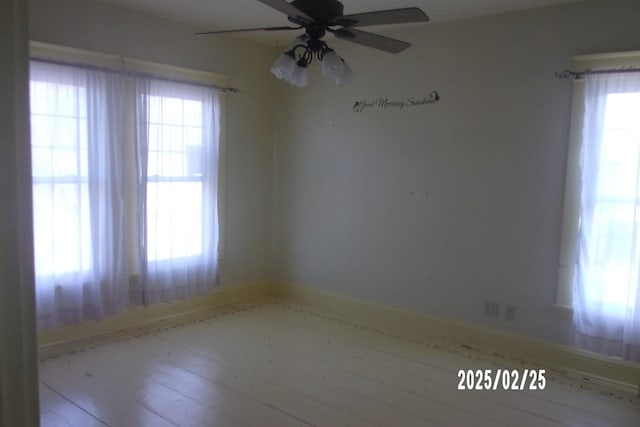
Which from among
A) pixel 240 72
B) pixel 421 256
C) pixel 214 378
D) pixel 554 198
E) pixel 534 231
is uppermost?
pixel 240 72

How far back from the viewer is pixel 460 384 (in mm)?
3340

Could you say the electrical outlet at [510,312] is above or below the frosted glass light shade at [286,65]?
below

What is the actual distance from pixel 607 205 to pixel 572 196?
258 mm

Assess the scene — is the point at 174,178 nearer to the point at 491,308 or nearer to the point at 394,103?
the point at 394,103

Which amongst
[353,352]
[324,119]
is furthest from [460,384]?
[324,119]

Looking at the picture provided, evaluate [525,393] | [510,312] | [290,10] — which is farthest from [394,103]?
[525,393]

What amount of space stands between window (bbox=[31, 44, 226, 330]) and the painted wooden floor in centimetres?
43

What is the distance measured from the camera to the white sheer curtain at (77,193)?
139 inches

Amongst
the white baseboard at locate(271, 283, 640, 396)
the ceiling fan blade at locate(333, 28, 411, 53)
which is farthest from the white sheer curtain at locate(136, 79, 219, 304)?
the ceiling fan blade at locate(333, 28, 411, 53)

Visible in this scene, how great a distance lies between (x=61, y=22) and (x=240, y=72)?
1742 millimetres

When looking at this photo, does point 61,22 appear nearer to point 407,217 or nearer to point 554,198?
point 407,217

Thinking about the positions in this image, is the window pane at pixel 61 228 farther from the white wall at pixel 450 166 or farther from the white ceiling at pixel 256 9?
the white wall at pixel 450 166

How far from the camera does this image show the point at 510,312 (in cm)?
393

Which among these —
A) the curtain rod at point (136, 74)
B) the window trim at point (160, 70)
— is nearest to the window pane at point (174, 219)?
the window trim at point (160, 70)
